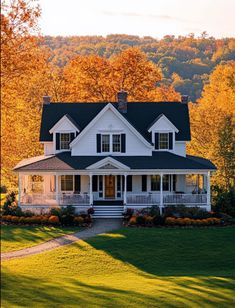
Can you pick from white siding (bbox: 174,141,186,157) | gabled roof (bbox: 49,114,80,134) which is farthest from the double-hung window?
white siding (bbox: 174,141,186,157)

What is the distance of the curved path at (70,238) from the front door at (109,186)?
4152 mm

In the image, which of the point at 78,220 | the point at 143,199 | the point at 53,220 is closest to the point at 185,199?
the point at 143,199

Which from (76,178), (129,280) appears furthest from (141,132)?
(129,280)

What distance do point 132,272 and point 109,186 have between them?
15834 millimetres

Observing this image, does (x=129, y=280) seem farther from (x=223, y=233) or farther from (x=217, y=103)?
(x=217, y=103)

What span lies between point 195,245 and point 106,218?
9.10 meters

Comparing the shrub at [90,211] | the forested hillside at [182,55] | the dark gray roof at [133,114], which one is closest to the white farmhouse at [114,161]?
the dark gray roof at [133,114]

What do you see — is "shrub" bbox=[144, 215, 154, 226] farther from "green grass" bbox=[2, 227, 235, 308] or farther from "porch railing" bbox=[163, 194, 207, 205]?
"porch railing" bbox=[163, 194, 207, 205]

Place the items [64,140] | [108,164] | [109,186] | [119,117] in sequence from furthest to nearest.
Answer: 1. [64,140]
2. [109,186]
3. [119,117]
4. [108,164]

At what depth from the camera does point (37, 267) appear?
26.8 meters

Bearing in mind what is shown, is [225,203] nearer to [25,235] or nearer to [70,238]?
[70,238]

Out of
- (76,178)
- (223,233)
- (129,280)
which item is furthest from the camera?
(76,178)

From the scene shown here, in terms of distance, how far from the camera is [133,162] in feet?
133

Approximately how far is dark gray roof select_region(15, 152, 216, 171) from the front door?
1544mm
